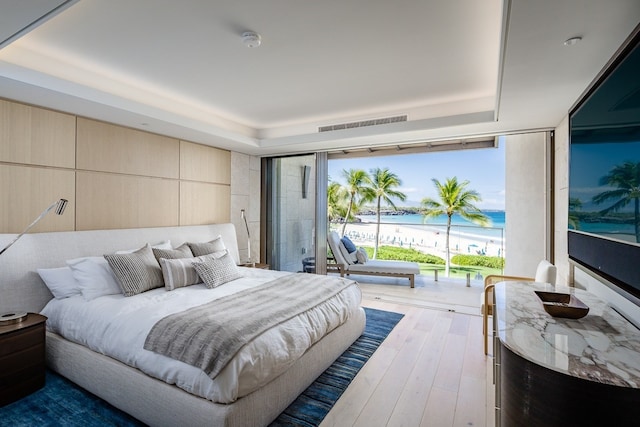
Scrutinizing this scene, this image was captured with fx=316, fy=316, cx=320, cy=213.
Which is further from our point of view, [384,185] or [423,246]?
[423,246]

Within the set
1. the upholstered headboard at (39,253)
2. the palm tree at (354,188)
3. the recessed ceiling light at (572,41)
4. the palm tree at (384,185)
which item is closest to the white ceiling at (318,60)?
the recessed ceiling light at (572,41)

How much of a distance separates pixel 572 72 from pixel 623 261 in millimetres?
1403

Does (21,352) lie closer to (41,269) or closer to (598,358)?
(41,269)

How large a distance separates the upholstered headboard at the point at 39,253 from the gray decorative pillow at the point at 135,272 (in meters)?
0.48

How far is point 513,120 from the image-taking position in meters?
3.47

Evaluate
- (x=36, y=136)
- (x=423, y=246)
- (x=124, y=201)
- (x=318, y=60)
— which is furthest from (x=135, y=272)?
(x=423, y=246)

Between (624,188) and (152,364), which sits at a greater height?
(624,188)

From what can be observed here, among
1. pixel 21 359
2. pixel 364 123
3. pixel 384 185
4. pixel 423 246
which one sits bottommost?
pixel 423 246

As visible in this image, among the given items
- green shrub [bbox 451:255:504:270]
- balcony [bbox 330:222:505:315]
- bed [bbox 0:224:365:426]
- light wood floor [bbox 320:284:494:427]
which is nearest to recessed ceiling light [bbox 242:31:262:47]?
bed [bbox 0:224:365:426]

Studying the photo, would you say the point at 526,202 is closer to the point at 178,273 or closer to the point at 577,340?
the point at 577,340

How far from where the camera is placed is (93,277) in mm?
2871

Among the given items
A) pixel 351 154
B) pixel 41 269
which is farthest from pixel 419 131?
pixel 41 269

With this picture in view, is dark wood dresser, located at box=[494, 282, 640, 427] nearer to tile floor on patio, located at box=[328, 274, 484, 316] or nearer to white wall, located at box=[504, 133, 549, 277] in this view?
white wall, located at box=[504, 133, 549, 277]

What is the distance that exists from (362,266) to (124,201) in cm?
406
